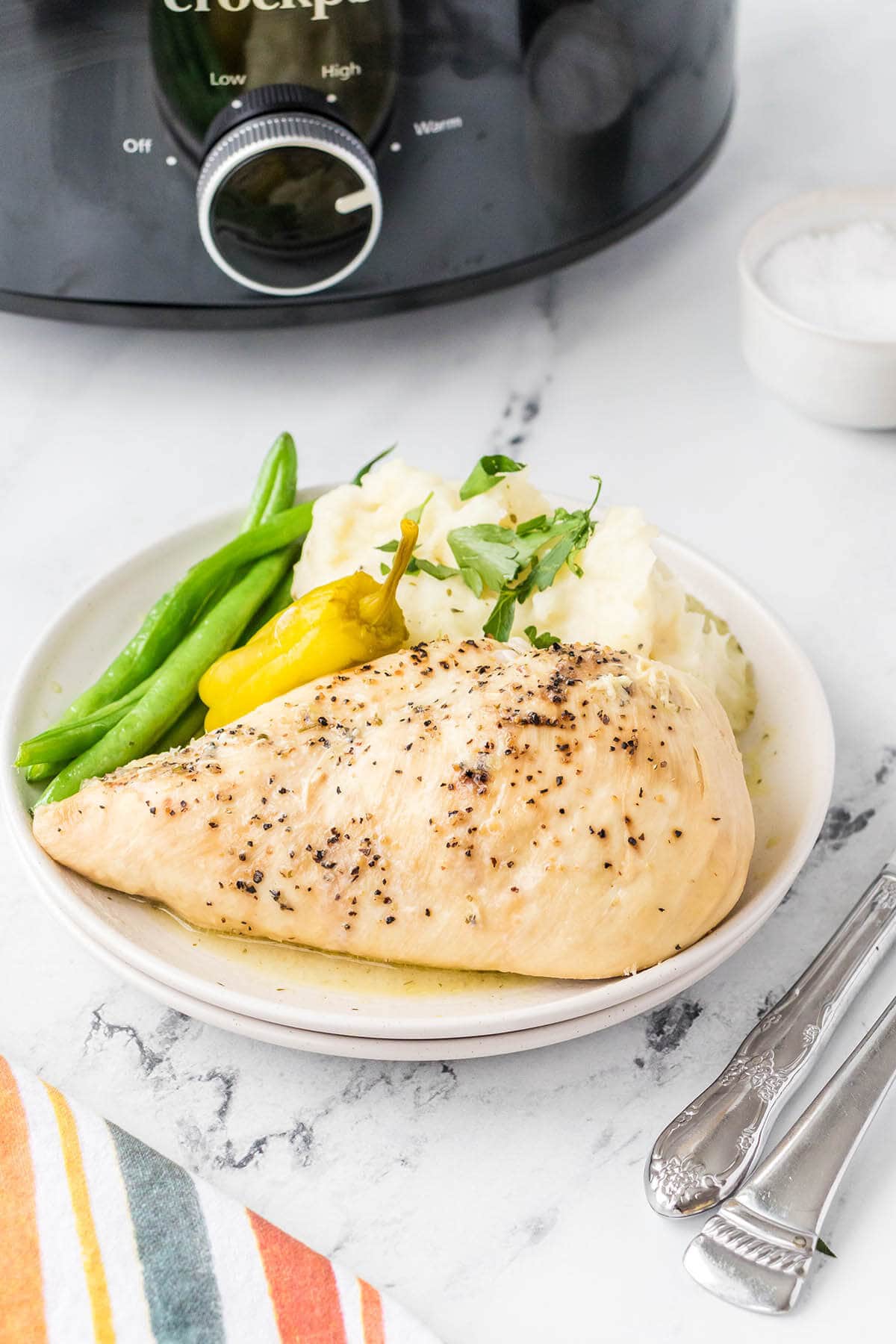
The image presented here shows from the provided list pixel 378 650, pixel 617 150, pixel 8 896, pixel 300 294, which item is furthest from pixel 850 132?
pixel 8 896

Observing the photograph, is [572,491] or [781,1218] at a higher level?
[572,491]

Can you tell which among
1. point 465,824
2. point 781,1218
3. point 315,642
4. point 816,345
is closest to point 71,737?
point 315,642

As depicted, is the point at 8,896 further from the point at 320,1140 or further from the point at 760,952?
the point at 760,952

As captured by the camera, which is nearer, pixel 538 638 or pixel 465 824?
pixel 465 824

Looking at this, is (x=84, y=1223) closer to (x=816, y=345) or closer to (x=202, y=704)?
(x=202, y=704)

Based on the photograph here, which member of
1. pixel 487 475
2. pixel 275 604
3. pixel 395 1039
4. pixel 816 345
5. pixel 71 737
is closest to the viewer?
pixel 395 1039

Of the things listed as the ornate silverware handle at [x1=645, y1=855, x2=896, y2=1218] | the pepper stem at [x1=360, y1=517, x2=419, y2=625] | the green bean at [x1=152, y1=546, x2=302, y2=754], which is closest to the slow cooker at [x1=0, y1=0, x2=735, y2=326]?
the green bean at [x1=152, y1=546, x2=302, y2=754]

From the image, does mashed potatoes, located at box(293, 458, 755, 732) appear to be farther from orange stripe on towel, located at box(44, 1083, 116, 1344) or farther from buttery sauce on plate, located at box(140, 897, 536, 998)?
orange stripe on towel, located at box(44, 1083, 116, 1344)
